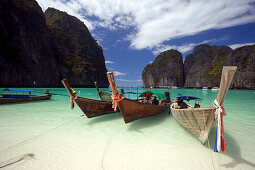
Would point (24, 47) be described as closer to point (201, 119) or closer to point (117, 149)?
point (117, 149)

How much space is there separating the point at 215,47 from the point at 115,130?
125 metres

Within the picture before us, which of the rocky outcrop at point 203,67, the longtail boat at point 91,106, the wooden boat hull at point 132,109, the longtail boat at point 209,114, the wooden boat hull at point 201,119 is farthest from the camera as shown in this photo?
the rocky outcrop at point 203,67

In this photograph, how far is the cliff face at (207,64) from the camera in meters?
79.7

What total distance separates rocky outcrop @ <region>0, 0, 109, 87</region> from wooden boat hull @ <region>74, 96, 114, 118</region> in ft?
162

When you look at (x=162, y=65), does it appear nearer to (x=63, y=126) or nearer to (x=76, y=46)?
(x=76, y=46)

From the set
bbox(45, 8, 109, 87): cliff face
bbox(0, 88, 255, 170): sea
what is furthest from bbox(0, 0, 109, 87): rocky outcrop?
bbox(0, 88, 255, 170): sea

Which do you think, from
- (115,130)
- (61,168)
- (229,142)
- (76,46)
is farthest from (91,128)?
(76,46)

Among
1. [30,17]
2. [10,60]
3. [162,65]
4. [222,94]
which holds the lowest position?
[222,94]

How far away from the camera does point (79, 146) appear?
4328 mm

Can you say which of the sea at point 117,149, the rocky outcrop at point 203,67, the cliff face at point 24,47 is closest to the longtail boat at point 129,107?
the sea at point 117,149

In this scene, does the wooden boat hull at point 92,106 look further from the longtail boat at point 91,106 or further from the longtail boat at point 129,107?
the longtail boat at point 129,107

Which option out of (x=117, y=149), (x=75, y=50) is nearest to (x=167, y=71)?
(x=75, y=50)

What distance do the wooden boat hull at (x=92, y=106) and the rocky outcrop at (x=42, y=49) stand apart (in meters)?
49.3

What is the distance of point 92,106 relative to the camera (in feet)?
24.3
